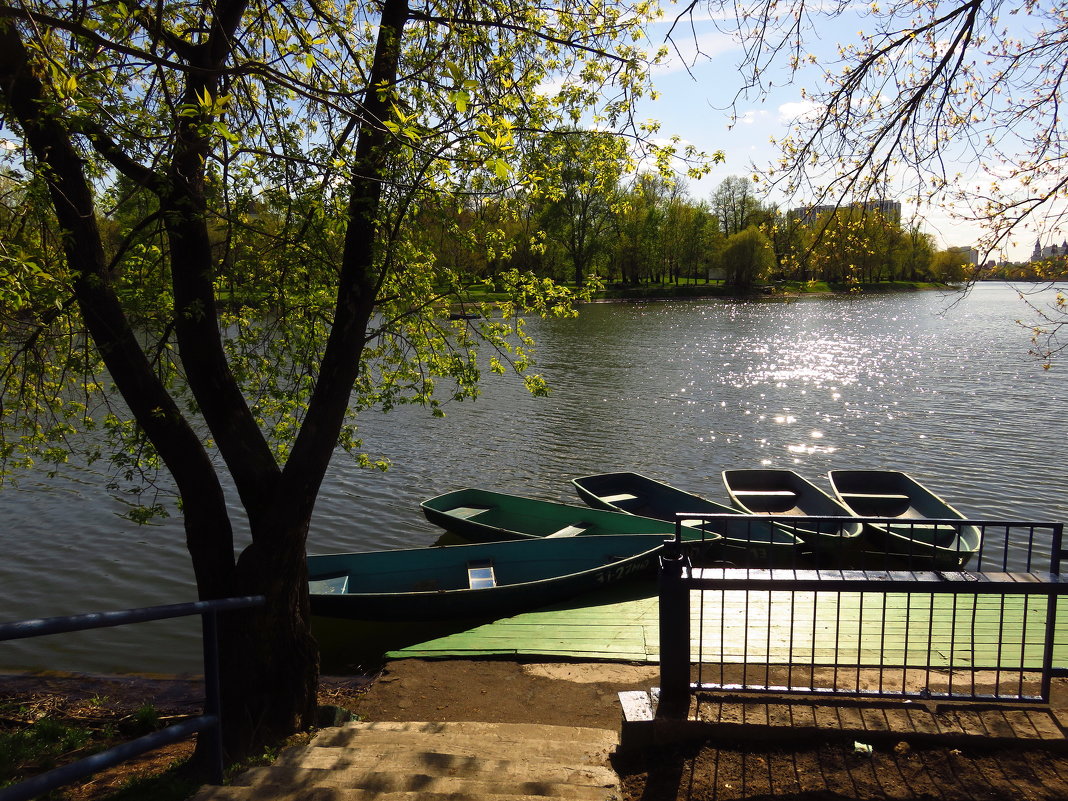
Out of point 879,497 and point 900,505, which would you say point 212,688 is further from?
point 900,505

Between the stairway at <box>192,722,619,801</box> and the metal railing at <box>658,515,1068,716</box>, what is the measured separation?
65 cm

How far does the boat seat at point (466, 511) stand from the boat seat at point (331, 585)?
303 centimetres

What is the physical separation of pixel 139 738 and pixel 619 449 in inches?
703

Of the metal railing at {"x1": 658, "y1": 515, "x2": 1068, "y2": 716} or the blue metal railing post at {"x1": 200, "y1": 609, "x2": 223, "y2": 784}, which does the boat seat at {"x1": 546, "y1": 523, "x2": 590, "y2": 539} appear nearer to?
the metal railing at {"x1": 658, "y1": 515, "x2": 1068, "y2": 716}

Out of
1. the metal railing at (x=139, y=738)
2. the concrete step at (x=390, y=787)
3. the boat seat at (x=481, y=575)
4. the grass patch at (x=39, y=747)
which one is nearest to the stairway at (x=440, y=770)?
the concrete step at (x=390, y=787)

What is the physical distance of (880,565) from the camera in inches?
504

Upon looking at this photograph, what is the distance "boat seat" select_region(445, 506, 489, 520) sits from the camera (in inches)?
561

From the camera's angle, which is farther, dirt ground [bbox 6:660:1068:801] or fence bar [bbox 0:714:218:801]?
dirt ground [bbox 6:660:1068:801]

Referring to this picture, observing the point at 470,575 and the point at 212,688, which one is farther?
the point at 470,575

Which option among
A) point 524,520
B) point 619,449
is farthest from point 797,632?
point 619,449

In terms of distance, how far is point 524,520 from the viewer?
46.5ft

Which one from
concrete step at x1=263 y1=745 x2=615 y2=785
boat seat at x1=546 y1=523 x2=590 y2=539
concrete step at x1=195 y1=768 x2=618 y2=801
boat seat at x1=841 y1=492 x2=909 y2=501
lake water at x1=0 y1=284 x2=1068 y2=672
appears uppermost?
concrete step at x1=195 y1=768 x2=618 y2=801

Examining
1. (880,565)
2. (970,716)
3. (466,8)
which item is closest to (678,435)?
(880,565)

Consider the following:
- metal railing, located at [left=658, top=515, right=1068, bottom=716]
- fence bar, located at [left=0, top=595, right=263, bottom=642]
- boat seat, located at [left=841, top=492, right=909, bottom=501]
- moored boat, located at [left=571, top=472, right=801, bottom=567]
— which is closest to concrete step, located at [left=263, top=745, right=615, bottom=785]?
metal railing, located at [left=658, top=515, right=1068, bottom=716]
